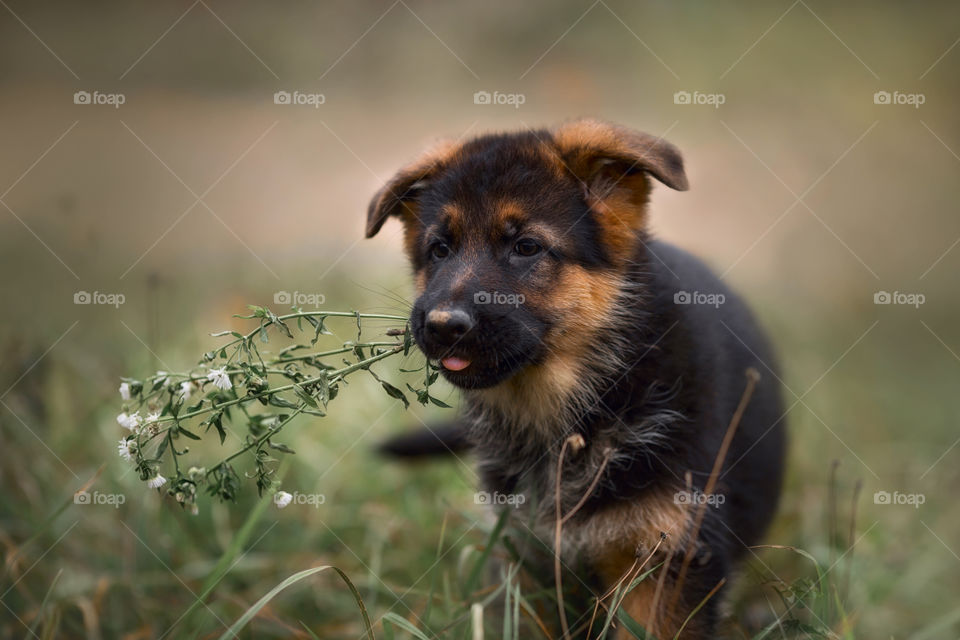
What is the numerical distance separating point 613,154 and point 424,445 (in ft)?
7.28

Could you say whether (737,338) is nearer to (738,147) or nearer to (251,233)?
(738,147)

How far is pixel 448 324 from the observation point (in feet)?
10.8

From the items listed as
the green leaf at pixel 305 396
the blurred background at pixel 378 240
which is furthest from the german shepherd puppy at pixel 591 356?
the green leaf at pixel 305 396

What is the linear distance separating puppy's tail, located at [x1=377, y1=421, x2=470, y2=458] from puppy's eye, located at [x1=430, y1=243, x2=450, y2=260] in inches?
54.4

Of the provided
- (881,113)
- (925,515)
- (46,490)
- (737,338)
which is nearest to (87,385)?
(46,490)

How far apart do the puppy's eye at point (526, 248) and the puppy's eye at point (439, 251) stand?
368 mm

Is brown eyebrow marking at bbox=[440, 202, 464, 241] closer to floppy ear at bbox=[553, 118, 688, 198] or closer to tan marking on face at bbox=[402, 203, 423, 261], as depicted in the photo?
tan marking on face at bbox=[402, 203, 423, 261]

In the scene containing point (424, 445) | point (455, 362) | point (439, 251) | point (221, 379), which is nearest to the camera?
point (221, 379)

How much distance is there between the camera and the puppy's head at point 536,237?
3523mm

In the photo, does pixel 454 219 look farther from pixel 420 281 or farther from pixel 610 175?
pixel 610 175

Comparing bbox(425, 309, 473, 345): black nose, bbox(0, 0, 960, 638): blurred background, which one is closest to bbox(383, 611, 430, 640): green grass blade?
bbox(0, 0, 960, 638): blurred background

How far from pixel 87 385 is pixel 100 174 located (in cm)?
334

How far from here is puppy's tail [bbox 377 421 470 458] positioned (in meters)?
5.06

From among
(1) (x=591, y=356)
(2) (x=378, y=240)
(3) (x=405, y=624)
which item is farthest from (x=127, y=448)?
(2) (x=378, y=240)
